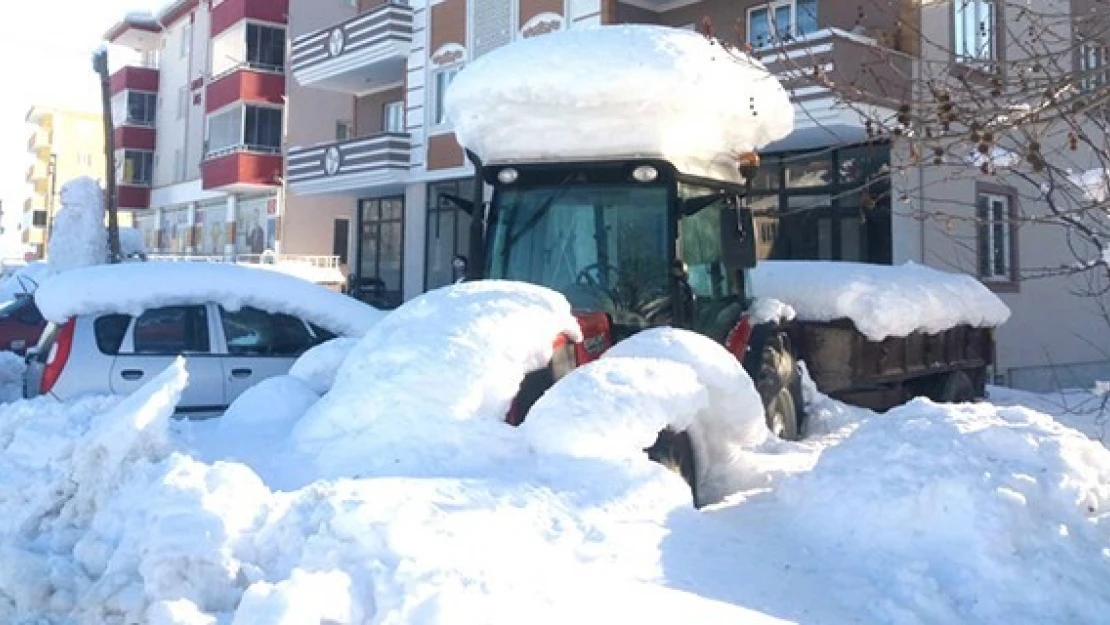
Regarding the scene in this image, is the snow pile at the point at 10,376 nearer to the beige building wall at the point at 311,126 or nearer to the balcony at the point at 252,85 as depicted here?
the beige building wall at the point at 311,126

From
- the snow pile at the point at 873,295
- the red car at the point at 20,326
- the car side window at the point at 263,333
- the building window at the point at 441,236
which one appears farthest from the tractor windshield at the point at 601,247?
the building window at the point at 441,236

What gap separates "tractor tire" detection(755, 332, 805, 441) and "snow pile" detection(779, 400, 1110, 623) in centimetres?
179

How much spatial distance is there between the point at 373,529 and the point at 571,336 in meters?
2.22

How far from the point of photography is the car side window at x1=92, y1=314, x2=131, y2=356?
7.74m

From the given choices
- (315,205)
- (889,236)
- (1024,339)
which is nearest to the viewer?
(889,236)

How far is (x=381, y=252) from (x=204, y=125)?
14886 mm

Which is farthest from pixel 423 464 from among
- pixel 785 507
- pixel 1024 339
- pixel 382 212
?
pixel 382 212

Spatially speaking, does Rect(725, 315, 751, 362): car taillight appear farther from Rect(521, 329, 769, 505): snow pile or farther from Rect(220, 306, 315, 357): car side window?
Rect(220, 306, 315, 357): car side window

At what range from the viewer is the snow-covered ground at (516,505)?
11.3ft

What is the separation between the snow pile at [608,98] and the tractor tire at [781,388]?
169cm

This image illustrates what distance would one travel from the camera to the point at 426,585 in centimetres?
→ 321

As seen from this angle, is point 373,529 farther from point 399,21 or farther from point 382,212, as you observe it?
point 382,212

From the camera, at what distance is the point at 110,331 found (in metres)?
7.80

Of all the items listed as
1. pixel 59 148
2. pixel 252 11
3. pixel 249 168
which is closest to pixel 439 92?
pixel 249 168
